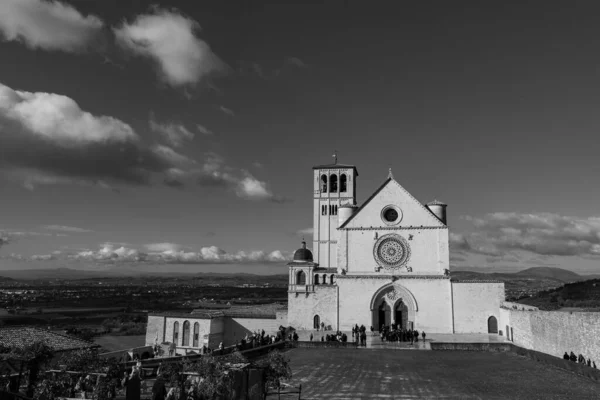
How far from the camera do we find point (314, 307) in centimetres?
4100

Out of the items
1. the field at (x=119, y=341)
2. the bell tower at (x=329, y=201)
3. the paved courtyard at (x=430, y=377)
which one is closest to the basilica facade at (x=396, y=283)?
the bell tower at (x=329, y=201)

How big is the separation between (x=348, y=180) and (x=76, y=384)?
39803 millimetres

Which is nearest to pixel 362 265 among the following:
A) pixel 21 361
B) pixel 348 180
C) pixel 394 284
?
pixel 394 284

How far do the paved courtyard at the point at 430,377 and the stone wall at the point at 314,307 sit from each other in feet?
39.1

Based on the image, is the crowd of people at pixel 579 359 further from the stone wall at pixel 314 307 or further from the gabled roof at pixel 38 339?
the gabled roof at pixel 38 339

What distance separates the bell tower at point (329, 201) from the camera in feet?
161

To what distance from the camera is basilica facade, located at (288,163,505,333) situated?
126 ft

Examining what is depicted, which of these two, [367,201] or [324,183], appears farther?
[324,183]

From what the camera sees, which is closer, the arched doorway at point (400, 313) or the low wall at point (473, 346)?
the low wall at point (473, 346)

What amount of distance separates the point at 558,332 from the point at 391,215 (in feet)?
59.1

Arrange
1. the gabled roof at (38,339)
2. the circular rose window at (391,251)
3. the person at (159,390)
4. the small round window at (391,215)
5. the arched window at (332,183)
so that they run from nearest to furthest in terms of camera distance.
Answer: the person at (159,390) < the gabled roof at (38,339) < the circular rose window at (391,251) < the small round window at (391,215) < the arched window at (332,183)

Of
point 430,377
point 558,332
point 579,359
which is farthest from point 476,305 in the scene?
point 430,377

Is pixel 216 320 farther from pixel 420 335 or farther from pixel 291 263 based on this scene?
pixel 420 335

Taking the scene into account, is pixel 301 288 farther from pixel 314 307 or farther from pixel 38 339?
pixel 38 339
